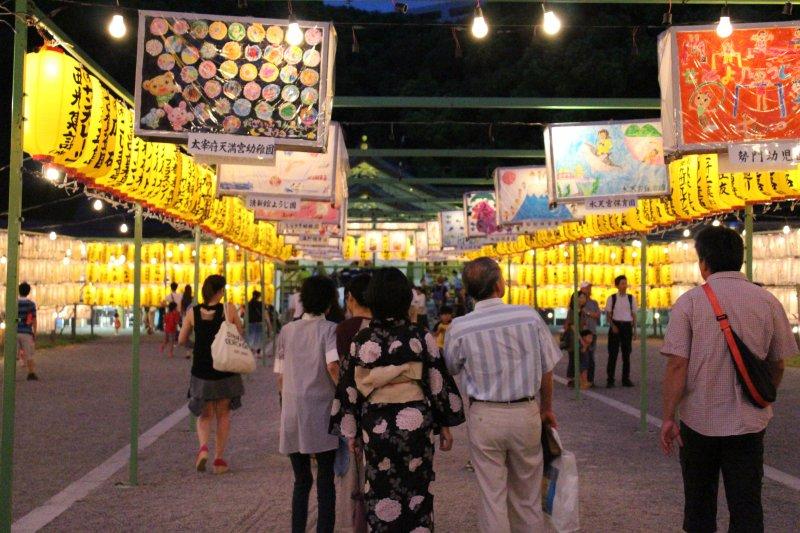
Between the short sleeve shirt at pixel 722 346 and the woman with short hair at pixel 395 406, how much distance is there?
4.07ft

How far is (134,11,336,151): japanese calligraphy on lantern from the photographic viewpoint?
8.52 meters

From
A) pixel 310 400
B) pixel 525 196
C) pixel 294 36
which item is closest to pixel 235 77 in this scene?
pixel 294 36

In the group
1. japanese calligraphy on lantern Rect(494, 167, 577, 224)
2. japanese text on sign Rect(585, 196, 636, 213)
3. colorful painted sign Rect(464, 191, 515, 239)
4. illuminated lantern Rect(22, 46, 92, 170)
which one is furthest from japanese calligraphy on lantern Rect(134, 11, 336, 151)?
colorful painted sign Rect(464, 191, 515, 239)

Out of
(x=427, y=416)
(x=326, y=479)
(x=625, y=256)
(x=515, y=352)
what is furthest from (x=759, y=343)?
(x=625, y=256)

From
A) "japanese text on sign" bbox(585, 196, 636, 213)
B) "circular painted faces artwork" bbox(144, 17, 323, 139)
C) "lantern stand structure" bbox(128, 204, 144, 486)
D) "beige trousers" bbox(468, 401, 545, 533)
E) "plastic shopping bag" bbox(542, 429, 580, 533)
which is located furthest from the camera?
"japanese text on sign" bbox(585, 196, 636, 213)

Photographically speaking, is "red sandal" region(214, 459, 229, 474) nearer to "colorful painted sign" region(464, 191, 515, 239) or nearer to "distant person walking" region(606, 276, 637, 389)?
"distant person walking" region(606, 276, 637, 389)

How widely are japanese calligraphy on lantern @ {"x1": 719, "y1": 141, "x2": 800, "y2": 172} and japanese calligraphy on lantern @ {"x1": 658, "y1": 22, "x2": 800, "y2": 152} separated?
0.07 metres

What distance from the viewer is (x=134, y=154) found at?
10125 mm

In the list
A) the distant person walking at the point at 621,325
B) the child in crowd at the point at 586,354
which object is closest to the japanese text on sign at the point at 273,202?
the child in crowd at the point at 586,354

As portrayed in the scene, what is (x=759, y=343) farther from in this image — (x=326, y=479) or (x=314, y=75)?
(x=314, y=75)

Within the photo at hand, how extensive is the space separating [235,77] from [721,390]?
550 centimetres

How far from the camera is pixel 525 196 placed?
17984 millimetres

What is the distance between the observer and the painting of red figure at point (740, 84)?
349 inches

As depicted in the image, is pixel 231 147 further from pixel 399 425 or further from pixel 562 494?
pixel 562 494
